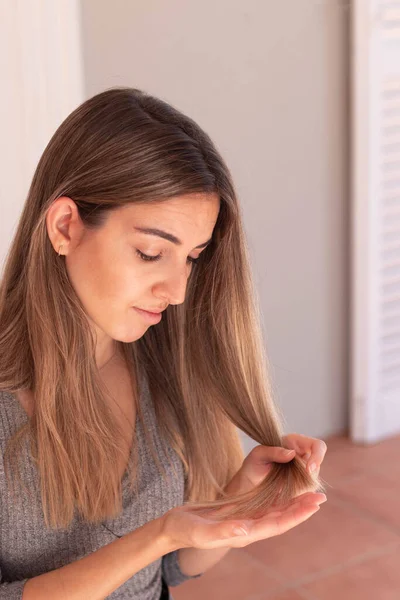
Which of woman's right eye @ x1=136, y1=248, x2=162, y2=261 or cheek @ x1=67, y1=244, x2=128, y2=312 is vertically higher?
woman's right eye @ x1=136, y1=248, x2=162, y2=261

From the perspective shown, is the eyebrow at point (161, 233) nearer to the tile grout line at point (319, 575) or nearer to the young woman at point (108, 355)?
the young woman at point (108, 355)

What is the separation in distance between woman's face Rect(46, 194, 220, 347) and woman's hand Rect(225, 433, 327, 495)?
0.29m

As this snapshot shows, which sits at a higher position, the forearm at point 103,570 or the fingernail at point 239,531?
the fingernail at point 239,531

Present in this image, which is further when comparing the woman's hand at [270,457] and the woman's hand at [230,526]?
the woman's hand at [270,457]

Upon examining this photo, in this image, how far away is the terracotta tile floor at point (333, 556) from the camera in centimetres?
253

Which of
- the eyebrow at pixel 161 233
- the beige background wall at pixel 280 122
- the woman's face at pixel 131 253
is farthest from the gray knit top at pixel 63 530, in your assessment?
the beige background wall at pixel 280 122

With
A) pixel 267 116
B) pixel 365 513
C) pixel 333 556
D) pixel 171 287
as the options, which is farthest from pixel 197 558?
pixel 267 116

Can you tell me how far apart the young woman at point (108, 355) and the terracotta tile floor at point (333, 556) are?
3.21ft

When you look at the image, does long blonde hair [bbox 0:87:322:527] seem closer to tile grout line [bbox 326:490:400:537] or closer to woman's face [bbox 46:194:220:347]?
woman's face [bbox 46:194:220:347]

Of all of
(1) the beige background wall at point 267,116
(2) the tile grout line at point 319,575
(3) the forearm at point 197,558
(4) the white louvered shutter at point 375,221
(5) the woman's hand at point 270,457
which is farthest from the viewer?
(4) the white louvered shutter at point 375,221

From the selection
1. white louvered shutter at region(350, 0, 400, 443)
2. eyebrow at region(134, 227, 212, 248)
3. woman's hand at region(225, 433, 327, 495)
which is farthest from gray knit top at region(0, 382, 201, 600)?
white louvered shutter at region(350, 0, 400, 443)

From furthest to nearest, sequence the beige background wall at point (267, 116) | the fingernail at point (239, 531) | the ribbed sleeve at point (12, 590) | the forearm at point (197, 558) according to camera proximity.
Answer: the beige background wall at point (267, 116) → the forearm at point (197, 558) → the ribbed sleeve at point (12, 590) → the fingernail at point (239, 531)

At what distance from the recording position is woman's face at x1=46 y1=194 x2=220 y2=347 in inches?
53.3

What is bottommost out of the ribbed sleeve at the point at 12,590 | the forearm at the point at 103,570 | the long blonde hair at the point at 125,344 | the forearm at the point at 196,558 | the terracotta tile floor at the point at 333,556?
the terracotta tile floor at the point at 333,556
